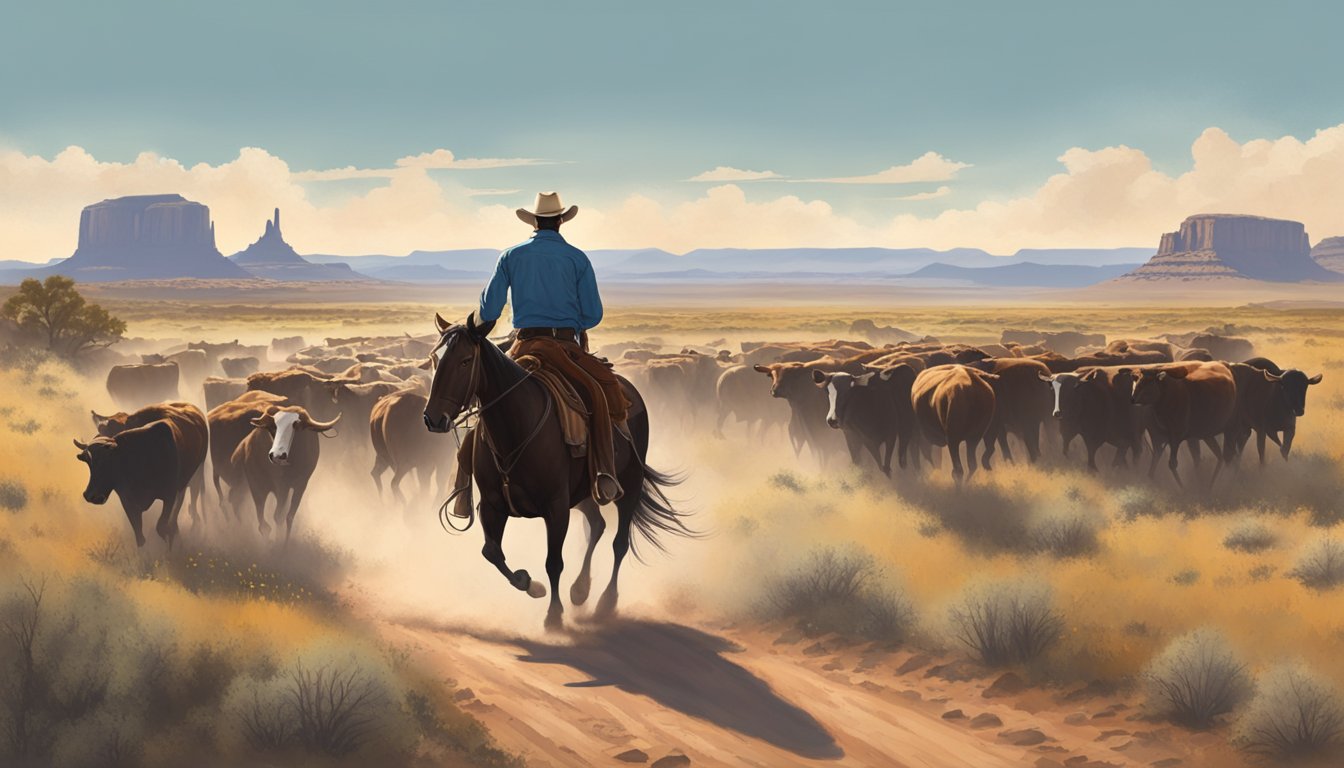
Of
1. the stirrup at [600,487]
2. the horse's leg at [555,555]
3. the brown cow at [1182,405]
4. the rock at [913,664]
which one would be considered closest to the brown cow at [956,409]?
the brown cow at [1182,405]

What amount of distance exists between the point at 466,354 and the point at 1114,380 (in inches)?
508

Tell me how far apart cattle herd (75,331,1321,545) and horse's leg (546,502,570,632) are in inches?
149

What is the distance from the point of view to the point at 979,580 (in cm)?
1147

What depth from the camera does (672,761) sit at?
27.5 ft

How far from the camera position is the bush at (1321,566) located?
12.8 meters

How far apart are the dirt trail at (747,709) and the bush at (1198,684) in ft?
0.75

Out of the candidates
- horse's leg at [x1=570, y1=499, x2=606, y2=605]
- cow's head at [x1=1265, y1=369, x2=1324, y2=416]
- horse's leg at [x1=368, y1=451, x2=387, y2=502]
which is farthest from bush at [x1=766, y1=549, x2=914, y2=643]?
cow's head at [x1=1265, y1=369, x2=1324, y2=416]

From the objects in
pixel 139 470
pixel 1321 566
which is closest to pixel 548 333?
pixel 139 470

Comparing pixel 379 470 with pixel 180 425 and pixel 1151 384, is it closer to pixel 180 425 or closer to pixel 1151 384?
pixel 180 425

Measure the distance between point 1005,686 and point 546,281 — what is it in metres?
4.81

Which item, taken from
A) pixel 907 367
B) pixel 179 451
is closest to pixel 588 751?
pixel 179 451

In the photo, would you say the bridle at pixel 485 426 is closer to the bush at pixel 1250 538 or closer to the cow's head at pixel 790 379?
the bush at pixel 1250 538

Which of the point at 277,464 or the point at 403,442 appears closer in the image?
the point at 277,464

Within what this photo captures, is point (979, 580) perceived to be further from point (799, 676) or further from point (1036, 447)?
point (1036, 447)
